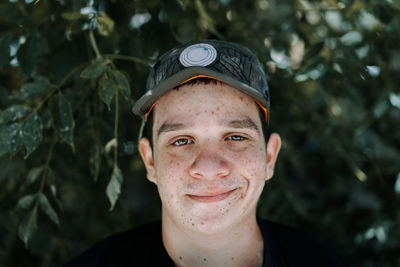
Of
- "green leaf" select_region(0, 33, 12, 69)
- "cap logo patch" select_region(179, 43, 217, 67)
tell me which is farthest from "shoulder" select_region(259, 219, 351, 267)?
"green leaf" select_region(0, 33, 12, 69)

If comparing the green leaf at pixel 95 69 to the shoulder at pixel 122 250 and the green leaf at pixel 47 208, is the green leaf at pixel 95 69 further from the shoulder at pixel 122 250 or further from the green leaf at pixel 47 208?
the shoulder at pixel 122 250

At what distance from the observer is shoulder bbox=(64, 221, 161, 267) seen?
168 cm

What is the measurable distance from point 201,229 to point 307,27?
148 cm

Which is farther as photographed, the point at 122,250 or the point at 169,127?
the point at 122,250

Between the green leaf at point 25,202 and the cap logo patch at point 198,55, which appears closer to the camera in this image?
the cap logo patch at point 198,55

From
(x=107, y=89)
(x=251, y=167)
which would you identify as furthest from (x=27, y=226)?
(x=251, y=167)

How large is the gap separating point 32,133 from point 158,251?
61 centimetres

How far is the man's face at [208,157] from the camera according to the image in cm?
147

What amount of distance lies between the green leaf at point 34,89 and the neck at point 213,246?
613 mm

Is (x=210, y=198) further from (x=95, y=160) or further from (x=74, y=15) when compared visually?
(x=74, y=15)

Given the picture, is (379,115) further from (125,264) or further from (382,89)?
(125,264)

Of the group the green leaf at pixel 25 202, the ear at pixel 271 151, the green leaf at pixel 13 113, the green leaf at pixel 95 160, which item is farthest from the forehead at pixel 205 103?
the green leaf at pixel 25 202

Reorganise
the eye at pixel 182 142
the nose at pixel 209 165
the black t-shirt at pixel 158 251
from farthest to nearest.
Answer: the black t-shirt at pixel 158 251 < the eye at pixel 182 142 < the nose at pixel 209 165

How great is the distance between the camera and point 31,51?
171 cm
